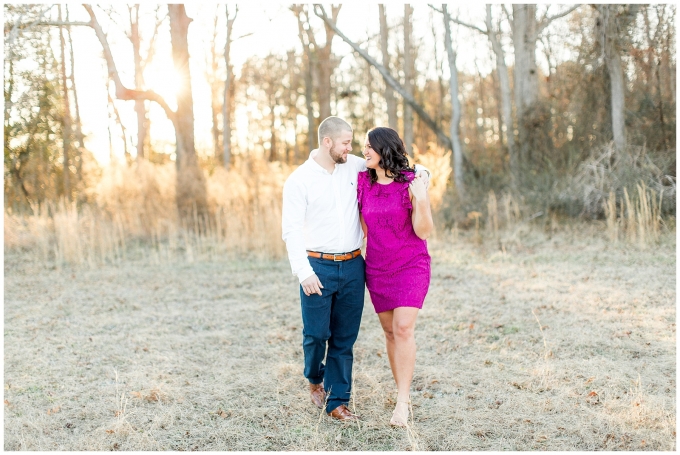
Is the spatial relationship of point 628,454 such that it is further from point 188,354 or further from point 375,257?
point 188,354

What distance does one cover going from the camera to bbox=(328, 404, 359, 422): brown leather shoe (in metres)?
3.68

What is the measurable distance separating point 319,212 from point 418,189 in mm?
588

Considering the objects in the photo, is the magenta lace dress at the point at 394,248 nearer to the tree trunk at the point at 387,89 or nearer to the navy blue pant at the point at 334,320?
the navy blue pant at the point at 334,320

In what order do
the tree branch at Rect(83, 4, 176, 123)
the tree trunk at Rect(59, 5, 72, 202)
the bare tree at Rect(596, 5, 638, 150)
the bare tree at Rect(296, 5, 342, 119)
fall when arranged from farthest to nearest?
the bare tree at Rect(296, 5, 342, 119), the tree trunk at Rect(59, 5, 72, 202), the tree branch at Rect(83, 4, 176, 123), the bare tree at Rect(596, 5, 638, 150)

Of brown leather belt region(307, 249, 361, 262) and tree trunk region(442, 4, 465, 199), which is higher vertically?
tree trunk region(442, 4, 465, 199)

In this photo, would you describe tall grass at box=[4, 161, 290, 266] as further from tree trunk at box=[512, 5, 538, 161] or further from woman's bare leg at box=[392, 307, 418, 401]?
woman's bare leg at box=[392, 307, 418, 401]

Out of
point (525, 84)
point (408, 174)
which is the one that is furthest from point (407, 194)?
point (525, 84)

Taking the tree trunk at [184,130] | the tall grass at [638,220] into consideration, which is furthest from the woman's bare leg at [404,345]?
the tree trunk at [184,130]

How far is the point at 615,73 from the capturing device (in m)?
10.9

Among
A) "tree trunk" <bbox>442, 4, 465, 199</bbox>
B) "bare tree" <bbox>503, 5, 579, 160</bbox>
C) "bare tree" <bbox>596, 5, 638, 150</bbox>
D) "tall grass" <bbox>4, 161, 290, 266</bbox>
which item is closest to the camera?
"tall grass" <bbox>4, 161, 290, 266</bbox>

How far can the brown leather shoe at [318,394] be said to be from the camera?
3.91m

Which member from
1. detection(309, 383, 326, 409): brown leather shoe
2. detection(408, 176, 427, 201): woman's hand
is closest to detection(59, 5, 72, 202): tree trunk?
detection(309, 383, 326, 409): brown leather shoe

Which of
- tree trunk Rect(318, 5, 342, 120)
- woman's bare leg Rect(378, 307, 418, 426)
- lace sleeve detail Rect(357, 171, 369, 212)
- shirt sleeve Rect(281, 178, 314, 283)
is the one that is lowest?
woman's bare leg Rect(378, 307, 418, 426)

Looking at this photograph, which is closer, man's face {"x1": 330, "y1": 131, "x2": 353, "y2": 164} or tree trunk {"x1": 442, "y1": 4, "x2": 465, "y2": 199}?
man's face {"x1": 330, "y1": 131, "x2": 353, "y2": 164}
